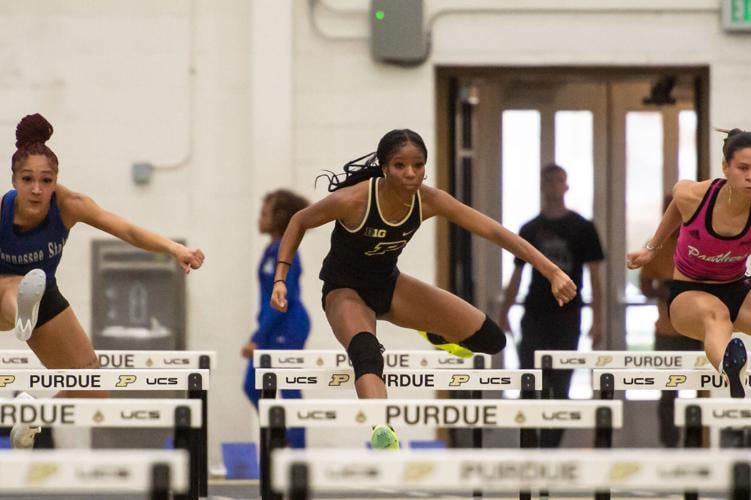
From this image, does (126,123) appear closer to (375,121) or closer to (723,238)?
(375,121)

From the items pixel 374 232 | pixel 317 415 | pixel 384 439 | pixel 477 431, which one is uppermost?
pixel 374 232

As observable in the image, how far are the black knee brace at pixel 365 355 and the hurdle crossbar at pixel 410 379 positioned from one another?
24 cm

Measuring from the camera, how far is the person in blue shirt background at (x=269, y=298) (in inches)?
394

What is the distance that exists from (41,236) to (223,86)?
4458 mm

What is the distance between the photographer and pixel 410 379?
7.30 metres

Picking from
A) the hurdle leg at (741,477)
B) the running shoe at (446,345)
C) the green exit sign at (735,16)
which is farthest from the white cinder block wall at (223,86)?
the hurdle leg at (741,477)

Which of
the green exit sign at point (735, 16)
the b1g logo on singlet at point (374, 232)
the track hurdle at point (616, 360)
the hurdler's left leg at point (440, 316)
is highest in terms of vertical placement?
the green exit sign at point (735, 16)

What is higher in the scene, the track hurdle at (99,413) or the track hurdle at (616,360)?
the track hurdle at (616,360)

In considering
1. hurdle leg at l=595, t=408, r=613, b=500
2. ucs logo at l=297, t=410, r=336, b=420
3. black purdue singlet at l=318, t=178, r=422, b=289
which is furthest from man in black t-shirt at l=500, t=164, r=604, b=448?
ucs logo at l=297, t=410, r=336, b=420

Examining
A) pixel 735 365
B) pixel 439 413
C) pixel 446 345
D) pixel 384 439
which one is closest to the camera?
pixel 439 413

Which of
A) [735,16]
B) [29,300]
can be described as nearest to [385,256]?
Answer: [29,300]

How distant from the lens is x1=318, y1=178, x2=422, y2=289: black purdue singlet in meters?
7.26

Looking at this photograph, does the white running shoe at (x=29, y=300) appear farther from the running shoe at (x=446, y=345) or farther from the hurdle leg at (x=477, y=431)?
the hurdle leg at (x=477, y=431)

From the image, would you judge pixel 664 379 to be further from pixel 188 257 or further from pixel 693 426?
pixel 188 257
